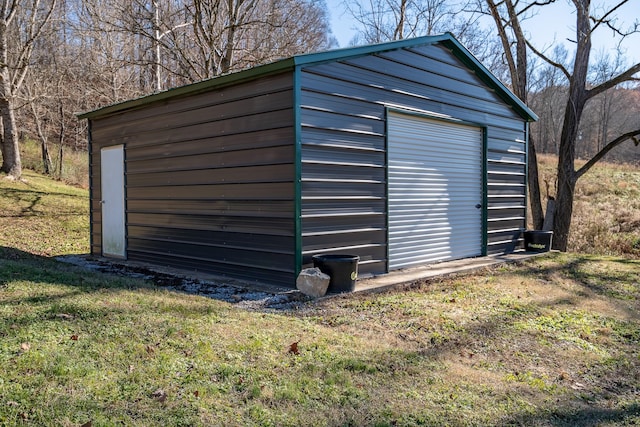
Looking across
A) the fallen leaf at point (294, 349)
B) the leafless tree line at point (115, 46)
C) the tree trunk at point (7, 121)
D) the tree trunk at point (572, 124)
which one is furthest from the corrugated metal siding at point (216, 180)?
the tree trunk at point (572, 124)

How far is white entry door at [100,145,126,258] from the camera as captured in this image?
29.7 feet

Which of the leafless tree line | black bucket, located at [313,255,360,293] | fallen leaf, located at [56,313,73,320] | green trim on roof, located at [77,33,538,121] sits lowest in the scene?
fallen leaf, located at [56,313,73,320]

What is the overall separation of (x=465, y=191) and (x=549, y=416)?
6.22m

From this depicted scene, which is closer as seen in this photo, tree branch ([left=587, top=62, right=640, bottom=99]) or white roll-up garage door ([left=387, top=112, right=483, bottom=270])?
white roll-up garage door ([left=387, top=112, right=483, bottom=270])

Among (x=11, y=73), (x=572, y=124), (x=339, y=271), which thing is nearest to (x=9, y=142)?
(x=11, y=73)

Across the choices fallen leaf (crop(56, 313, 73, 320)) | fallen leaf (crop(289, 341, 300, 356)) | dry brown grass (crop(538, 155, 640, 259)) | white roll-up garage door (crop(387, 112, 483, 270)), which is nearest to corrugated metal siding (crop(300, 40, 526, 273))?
white roll-up garage door (crop(387, 112, 483, 270))

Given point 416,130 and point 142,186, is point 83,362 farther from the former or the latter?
point 416,130

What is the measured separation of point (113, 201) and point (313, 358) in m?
6.62

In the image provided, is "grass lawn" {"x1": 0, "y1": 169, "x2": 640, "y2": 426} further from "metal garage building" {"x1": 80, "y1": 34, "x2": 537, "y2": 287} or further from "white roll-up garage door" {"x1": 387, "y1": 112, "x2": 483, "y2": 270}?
"white roll-up garage door" {"x1": 387, "y1": 112, "x2": 483, "y2": 270}

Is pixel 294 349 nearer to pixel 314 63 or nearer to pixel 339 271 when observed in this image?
pixel 339 271

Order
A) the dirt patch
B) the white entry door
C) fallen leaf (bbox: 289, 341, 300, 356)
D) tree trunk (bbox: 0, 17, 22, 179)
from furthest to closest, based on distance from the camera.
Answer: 1. tree trunk (bbox: 0, 17, 22, 179)
2. the white entry door
3. the dirt patch
4. fallen leaf (bbox: 289, 341, 300, 356)

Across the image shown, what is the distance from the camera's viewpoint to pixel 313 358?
12.8 feet

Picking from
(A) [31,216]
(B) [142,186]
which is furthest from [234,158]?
(A) [31,216]

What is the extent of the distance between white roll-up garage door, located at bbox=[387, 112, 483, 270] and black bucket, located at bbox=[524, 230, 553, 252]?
1519mm
